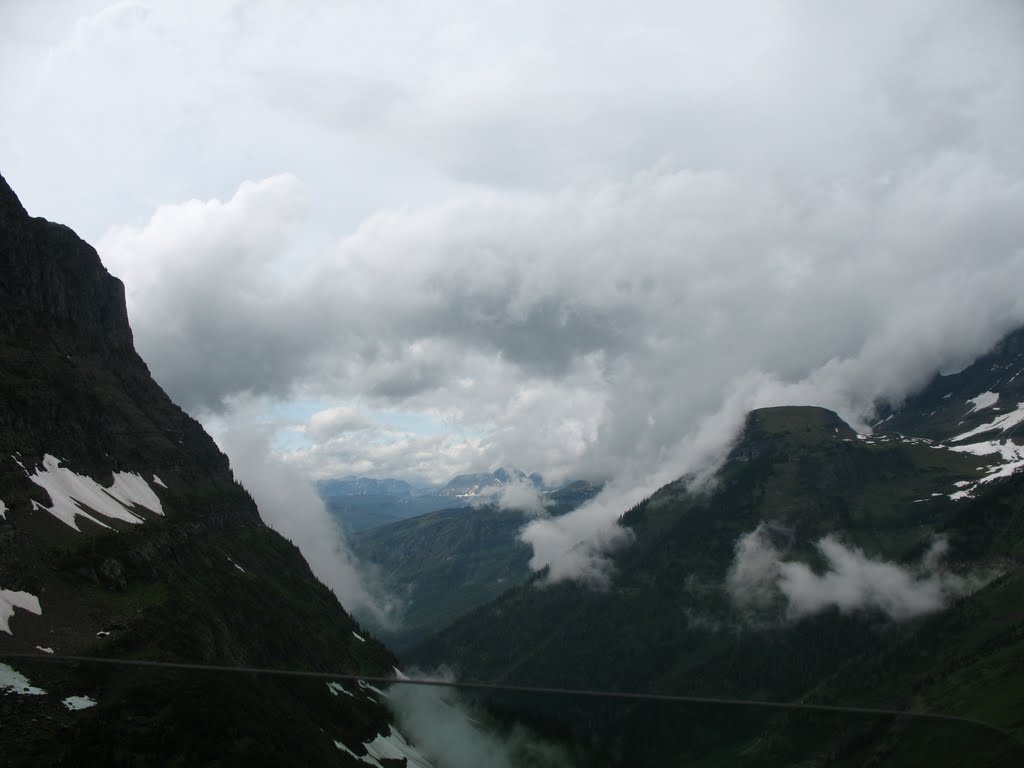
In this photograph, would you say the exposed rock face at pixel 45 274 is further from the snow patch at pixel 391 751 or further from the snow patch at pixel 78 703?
the snow patch at pixel 78 703

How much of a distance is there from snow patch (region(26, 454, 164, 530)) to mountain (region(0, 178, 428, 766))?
19.2 inches

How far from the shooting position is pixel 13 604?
6159cm

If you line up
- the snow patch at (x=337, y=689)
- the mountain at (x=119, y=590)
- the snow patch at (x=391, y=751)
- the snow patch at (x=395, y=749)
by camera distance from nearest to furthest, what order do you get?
the mountain at (x=119, y=590) → the snow patch at (x=391, y=751) → the snow patch at (x=395, y=749) → the snow patch at (x=337, y=689)

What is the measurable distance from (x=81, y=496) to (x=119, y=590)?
3311 centimetres

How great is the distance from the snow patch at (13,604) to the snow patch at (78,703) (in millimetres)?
11952

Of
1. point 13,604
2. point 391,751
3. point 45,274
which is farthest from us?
point 45,274

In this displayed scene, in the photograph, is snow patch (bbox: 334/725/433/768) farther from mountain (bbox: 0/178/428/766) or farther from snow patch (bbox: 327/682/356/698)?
snow patch (bbox: 327/682/356/698)

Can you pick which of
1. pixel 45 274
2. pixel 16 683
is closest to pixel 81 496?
pixel 16 683

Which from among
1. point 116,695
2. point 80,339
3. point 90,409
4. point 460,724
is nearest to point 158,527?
point 90,409

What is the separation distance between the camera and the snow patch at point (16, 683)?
46438 millimetres

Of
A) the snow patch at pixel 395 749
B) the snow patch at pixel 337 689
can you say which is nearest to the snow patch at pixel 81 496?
the snow patch at pixel 337 689

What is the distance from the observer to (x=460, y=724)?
631 ft

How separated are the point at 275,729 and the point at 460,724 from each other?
5386 inches

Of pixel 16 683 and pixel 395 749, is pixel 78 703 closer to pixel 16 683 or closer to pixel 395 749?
pixel 16 683
